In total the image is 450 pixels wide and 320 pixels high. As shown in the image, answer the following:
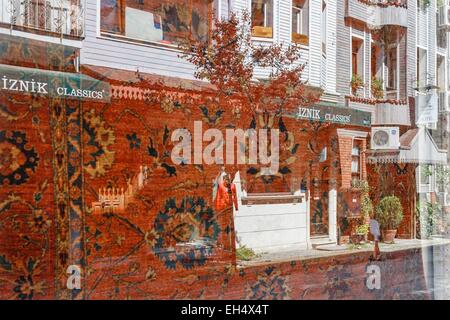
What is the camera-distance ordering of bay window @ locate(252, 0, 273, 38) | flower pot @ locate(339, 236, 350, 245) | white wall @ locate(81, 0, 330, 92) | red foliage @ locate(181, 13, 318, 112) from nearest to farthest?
white wall @ locate(81, 0, 330, 92), red foliage @ locate(181, 13, 318, 112), bay window @ locate(252, 0, 273, 38), flower pot @ locate(339, 236, 350, 245)

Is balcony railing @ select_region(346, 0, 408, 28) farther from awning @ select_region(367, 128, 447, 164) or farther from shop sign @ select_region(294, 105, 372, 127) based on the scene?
awning @ select_region(367, 128, 447, 164)

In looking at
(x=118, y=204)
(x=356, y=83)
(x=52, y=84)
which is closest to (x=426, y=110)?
(x=356, y=83)

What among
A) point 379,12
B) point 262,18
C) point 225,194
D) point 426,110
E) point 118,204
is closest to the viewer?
point 118,204

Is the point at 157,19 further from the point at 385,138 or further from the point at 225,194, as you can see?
the point at 385,138

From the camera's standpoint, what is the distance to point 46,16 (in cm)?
249

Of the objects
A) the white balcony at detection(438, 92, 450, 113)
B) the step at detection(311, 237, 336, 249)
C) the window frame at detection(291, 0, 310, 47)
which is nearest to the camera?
the window frame at detection(291, 0, 310, 47)

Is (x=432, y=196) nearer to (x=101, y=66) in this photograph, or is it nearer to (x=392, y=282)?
(x=392, y=282)

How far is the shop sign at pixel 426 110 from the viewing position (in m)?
3.97

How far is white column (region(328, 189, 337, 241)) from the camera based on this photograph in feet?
11.5

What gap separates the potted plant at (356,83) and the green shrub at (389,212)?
28.3 inches

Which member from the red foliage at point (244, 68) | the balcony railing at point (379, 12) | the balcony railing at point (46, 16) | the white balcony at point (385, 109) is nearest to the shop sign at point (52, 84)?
the balcony railing at point (46, 16)

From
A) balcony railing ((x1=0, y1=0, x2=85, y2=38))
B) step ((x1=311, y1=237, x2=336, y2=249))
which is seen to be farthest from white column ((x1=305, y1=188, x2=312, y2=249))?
balcony railing ((x1=0, y1=0, x2=85, y2=38))

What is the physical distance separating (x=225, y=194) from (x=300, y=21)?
107 cm

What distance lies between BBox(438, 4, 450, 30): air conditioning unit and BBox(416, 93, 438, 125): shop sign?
0.53 m
